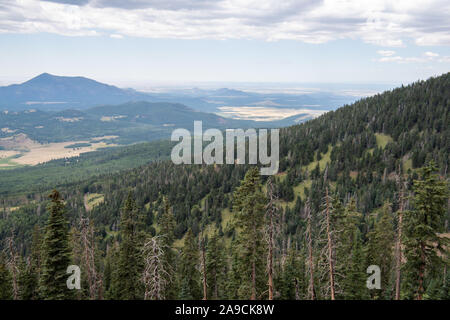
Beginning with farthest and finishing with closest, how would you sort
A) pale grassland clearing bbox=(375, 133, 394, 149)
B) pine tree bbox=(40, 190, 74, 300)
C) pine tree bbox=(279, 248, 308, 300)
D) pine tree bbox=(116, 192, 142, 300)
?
pale grassland clearing bbox=(375, 133, 394, 149)
pine tree bbox=(279, 248, 308, 300)
pine tree bbox=(116, 192, 142, 300)
pine tree bbox=(40, 190, 74, 300)

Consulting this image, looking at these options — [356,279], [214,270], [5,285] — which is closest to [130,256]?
[214,270]

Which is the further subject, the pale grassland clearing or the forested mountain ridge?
the pale grassland clearing

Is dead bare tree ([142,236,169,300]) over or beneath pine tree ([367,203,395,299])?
over

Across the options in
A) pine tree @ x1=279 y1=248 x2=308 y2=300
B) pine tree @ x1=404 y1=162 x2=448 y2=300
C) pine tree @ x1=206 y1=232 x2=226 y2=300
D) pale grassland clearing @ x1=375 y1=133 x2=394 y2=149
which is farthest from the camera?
pale grassland clearing @ x1=375 y1=133 x2=394 y2=149

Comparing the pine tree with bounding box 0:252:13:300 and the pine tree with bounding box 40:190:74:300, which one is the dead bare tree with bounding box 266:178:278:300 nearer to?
the pine tree with bounding box 40:190:74:300

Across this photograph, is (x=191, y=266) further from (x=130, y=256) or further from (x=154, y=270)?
(x=154, y=270)

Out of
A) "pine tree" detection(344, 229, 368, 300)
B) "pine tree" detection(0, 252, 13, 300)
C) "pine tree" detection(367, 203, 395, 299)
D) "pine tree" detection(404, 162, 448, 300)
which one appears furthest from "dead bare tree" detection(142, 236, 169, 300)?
"pine tree" detection(367, 203, 395, 299)

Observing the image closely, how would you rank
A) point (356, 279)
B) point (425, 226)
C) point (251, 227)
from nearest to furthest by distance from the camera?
point (425, 226) < point (251, 227) < point (356, 279)
